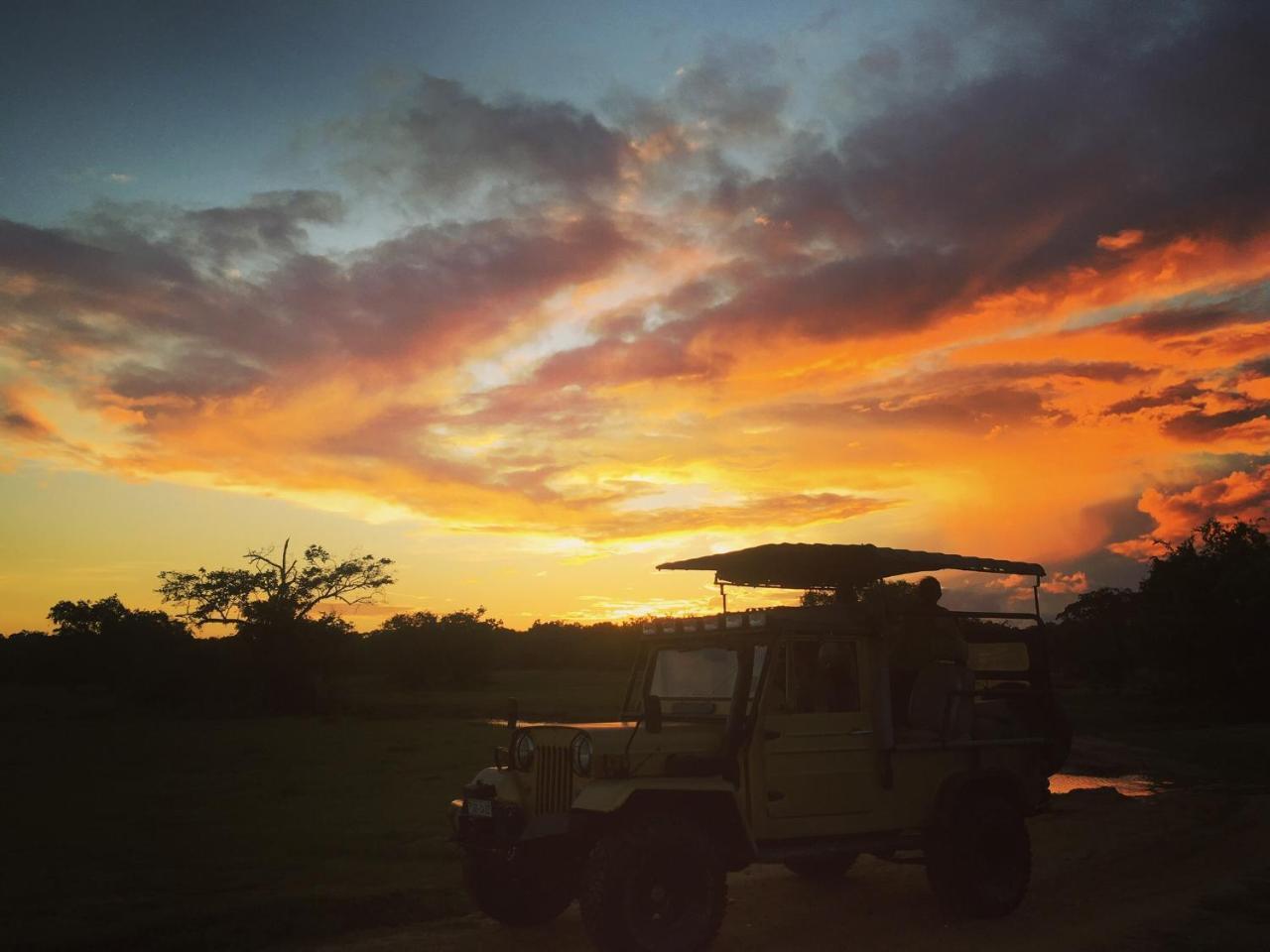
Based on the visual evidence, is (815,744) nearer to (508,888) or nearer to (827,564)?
(827,564)

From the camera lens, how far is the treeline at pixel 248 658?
5144 centimetres

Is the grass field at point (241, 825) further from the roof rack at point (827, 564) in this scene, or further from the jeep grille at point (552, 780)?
the roof rack at point (827, 564)

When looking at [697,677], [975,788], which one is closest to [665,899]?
[697,677]

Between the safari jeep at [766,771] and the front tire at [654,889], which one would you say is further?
the safari jeep at [766,771]

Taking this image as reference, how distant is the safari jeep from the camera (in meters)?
Result: 7.30

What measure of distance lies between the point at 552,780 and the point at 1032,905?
4680mm

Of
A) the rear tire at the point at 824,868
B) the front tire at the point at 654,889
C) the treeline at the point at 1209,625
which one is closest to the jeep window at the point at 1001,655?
the rear tire at the point at 824,868

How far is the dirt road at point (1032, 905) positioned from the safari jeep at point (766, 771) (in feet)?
1.25

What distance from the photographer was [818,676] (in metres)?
8.53

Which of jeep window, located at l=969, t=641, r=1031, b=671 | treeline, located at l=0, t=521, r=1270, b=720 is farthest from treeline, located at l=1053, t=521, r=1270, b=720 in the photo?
jeep window, located at l=969, t=641, r=1031, b=671

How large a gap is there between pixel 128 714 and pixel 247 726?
36.1 feet

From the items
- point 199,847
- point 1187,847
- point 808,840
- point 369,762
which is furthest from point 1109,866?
point 369,762

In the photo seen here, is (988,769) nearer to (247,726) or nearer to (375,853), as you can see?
(375,853)

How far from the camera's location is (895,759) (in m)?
8.73
